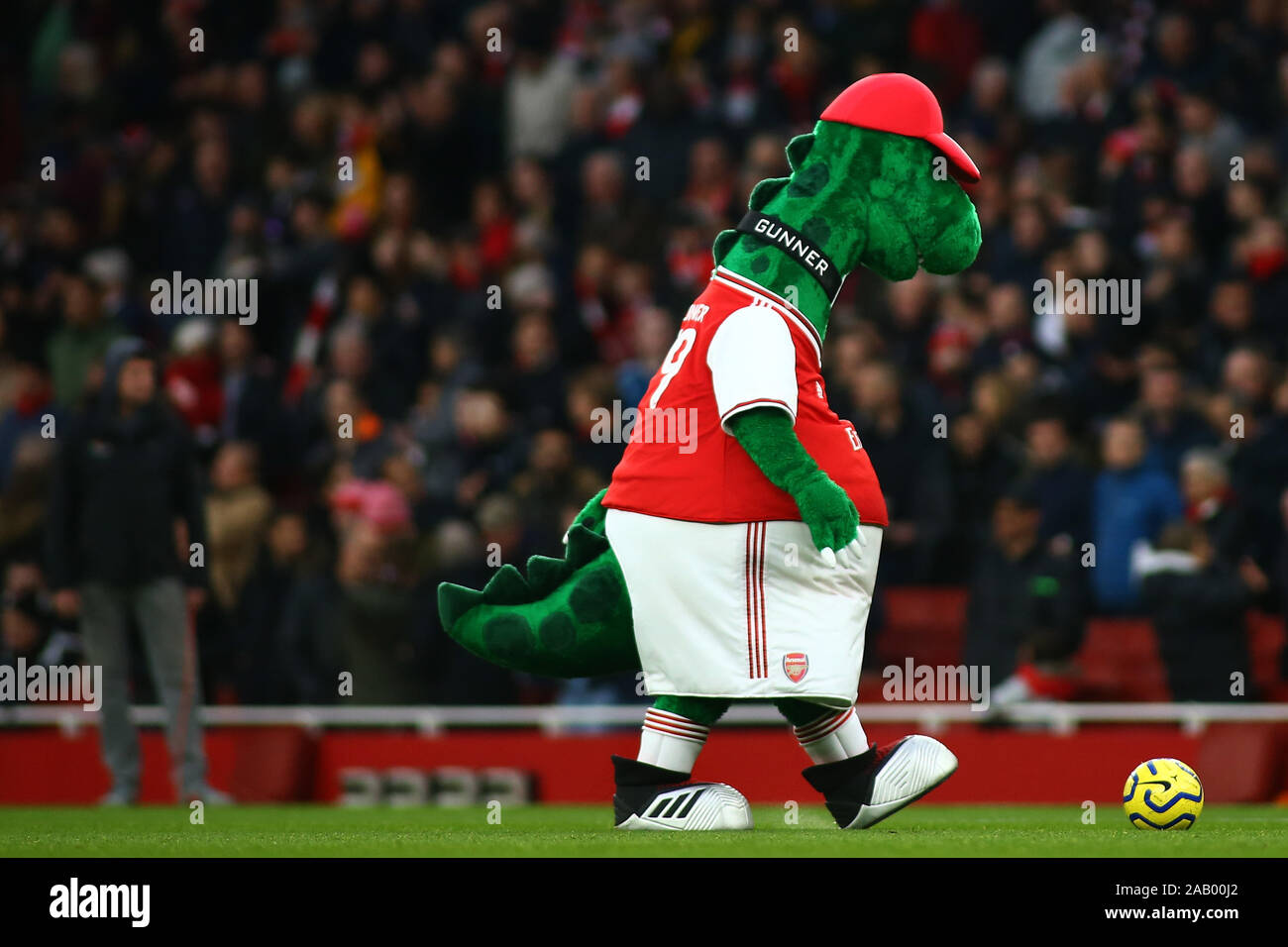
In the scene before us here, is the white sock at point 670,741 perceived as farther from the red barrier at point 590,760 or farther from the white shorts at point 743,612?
the red barrier at point 590,760

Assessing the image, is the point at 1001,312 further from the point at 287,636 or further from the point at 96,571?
the point at 96,571

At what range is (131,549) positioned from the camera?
10477 mm

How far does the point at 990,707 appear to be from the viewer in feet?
33.6

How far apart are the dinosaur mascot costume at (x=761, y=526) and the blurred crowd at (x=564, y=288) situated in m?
4.05

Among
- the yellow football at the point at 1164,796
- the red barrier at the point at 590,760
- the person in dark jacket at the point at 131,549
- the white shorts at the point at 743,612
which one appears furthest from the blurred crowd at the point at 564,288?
the white shorts at the point at 743,612

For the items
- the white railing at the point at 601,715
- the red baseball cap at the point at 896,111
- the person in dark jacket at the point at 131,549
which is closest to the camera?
the red baseball cap at the point at 896,111

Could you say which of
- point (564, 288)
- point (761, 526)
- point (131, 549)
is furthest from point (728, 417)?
point (564, 288)

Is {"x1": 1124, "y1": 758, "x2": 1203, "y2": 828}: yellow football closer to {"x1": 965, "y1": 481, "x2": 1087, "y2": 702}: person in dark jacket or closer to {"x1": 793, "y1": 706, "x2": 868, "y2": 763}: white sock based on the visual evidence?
{"x1": 793, "y1": 706, "x2": 868, "y2": 763}: white sock

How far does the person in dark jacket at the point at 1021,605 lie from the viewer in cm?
1063

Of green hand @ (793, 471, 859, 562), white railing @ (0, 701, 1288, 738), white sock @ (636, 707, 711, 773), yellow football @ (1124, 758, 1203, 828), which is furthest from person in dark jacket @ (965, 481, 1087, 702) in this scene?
green hand @ (793, 471, 859, 562)

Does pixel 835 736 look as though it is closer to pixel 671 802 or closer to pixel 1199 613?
pixel 671 802

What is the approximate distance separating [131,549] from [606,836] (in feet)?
15.8

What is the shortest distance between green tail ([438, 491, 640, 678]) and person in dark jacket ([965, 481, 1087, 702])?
4389 mm

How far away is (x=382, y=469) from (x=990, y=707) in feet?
13.8
